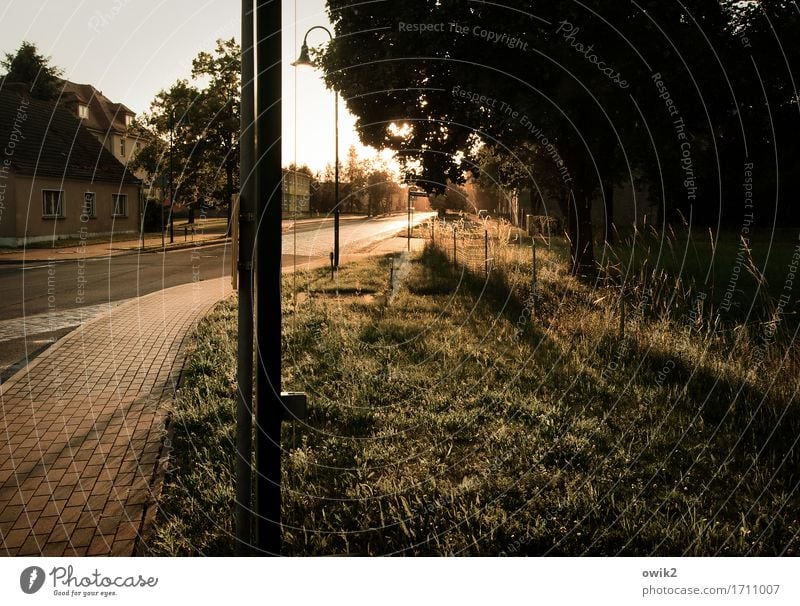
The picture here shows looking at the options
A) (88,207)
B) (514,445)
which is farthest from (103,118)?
(514,445)

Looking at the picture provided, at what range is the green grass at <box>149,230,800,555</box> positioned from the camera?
13.4 feet

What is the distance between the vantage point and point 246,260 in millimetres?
3109

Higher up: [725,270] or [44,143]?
[44,143]

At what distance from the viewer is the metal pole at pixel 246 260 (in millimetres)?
2953

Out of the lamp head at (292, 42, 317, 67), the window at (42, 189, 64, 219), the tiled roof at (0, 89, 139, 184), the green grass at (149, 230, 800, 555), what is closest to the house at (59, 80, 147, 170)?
the tiled roof at (0, 89, 139, 184)

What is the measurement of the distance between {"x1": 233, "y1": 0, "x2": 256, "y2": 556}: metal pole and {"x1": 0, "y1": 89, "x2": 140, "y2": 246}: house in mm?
24323

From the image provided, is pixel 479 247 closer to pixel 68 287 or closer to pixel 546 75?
pixel 546 75

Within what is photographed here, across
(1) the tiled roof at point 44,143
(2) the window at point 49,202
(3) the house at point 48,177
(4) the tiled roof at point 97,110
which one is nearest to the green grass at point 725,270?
(3) the house at point 48,177

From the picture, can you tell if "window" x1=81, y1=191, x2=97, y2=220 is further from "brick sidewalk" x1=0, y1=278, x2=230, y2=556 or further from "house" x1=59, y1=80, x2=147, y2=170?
"brick sidewalk" x1=0, y1=278, x2=230, y2=556

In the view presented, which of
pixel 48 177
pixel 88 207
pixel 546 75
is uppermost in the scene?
pixel 546 75

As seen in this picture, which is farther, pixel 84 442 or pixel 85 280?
pixel 85 280

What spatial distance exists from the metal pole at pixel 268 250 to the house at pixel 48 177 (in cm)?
2442

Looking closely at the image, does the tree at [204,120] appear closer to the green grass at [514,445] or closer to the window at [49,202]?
the window at [49,202]

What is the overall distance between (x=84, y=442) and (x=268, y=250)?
Answer: 3.61 metres
